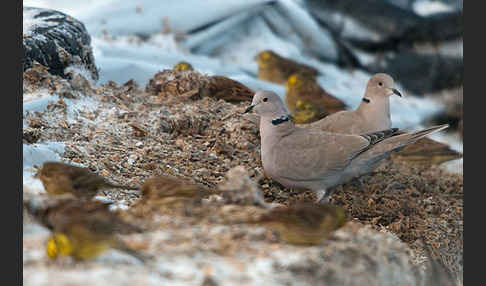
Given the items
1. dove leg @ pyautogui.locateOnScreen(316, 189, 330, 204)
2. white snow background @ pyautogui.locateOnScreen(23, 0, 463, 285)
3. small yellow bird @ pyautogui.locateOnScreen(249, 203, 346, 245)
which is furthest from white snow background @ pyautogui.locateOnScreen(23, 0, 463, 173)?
small yellow bird @ pyautogui.locateOnScreen(249, 203, 346, 245)

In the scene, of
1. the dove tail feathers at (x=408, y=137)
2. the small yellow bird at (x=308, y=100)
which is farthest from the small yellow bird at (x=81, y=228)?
the small yellow bird at (x=308, y=100)

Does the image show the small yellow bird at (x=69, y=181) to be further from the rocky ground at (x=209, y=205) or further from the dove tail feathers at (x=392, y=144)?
the dove tail feathers at (x=392, y=144)

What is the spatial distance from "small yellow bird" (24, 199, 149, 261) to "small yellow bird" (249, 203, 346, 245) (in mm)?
544

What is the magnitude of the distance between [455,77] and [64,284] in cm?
606

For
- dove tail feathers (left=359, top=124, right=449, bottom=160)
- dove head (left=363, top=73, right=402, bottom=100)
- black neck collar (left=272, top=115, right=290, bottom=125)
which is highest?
dove head (left=363, top=73, right=402, bottom=100)

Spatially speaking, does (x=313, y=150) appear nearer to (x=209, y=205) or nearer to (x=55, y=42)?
(x=209, y=205)

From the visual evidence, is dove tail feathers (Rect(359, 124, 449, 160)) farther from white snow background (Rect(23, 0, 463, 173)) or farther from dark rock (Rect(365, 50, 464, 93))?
dark rock (Rect(365, 50, 464, 93))

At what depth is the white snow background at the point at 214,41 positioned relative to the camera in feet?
13.8

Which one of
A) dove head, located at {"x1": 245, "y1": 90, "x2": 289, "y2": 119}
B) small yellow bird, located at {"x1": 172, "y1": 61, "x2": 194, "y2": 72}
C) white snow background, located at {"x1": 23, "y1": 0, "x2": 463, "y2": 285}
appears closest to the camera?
white snow background, located at {"x1": 23, "y1": 0, "x2": 463, "y2": 285}

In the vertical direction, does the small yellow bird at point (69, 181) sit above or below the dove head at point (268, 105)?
below

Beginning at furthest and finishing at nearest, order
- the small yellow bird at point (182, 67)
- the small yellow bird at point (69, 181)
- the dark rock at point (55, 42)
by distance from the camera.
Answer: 1. the small yellow bird at point (182, 67)
2. the dark rock at point (55, 42)
3. the small yellow bird at point (69, 181)

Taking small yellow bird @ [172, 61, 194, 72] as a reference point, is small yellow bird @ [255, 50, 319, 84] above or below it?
above

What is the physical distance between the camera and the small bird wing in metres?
2.81

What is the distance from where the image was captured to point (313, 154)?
283 centimetres
